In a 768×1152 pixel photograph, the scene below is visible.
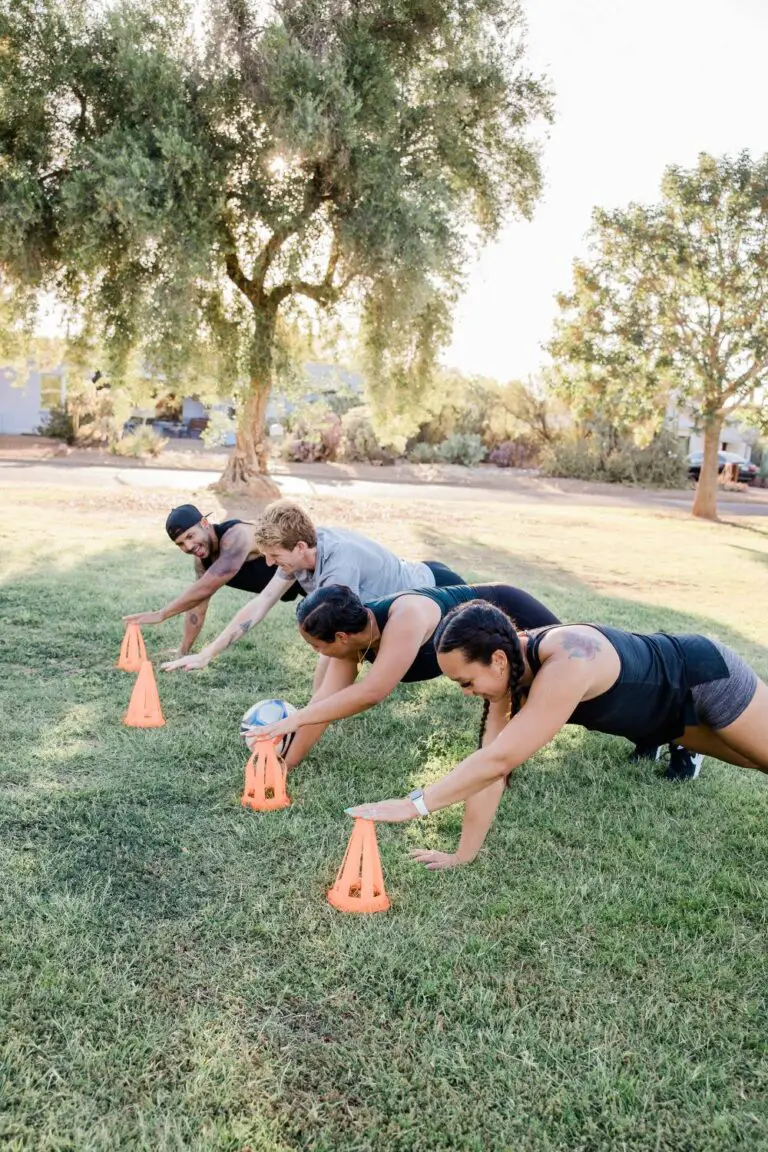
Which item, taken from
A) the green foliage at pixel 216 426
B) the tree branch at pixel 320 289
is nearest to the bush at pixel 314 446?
the green foliage at pixel 216 426

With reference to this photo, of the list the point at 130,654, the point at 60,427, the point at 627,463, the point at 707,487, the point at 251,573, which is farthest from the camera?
the point at 60,427

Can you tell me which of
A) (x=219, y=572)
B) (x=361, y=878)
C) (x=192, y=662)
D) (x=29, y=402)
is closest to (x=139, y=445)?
(x=29, y=402)

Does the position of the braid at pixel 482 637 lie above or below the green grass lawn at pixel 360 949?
above

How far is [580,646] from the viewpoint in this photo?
3.28 metres

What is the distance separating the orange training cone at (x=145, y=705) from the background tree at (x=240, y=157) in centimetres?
1107

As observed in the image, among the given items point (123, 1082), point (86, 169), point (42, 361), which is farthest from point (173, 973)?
point (42, 361)

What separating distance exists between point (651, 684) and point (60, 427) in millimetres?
32712

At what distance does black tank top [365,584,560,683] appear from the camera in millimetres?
4258

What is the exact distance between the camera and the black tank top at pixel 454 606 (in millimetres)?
4258

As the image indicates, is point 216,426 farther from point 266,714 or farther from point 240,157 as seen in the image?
point 266,714

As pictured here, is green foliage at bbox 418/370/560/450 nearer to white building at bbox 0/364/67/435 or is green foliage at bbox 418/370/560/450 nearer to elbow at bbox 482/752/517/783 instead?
white building at bbox 0/364/67/435

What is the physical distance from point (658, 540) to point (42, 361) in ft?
45.5

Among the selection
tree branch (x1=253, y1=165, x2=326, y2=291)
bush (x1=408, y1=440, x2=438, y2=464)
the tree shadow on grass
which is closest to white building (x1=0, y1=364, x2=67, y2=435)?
bush (x1=408, y1=440, x2=438, y2=464)

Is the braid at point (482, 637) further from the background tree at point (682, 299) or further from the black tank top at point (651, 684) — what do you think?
the background tree at point (682, 299)
